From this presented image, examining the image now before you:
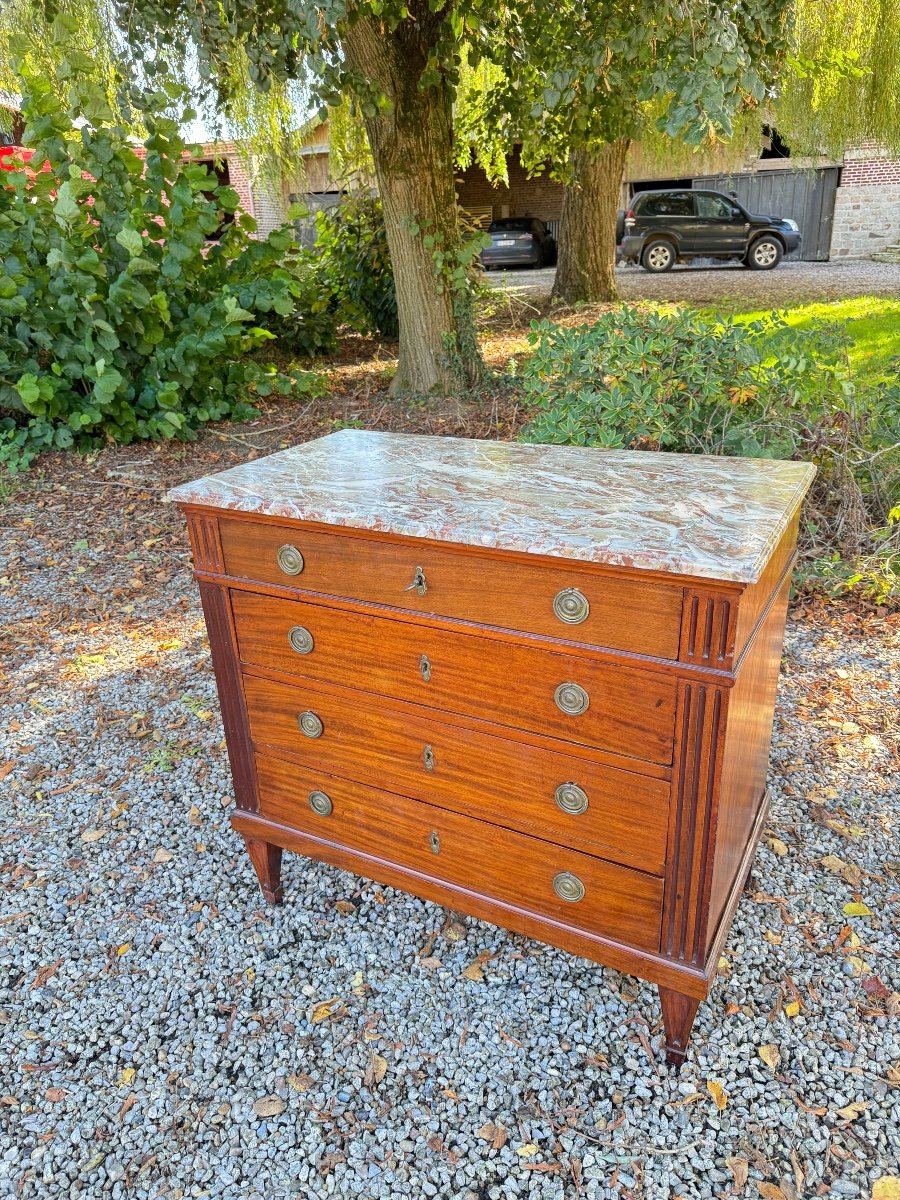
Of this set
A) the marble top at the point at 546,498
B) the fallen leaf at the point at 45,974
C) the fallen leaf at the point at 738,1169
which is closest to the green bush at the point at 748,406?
the marble top at the point at 546,498

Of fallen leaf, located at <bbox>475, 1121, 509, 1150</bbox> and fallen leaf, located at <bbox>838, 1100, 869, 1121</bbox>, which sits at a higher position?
fallen leaf, located at <bbox>838, 1100, 869, 1121</bbox>

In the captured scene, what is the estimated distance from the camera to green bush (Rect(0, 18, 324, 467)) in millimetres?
5160

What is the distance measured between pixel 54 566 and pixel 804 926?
167 inches

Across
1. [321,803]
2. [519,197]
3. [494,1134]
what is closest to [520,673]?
[321,803]

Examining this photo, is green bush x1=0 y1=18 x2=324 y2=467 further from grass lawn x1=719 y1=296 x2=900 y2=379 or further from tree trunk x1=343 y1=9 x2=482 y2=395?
grass lawn x1=719 y1=296 x2=900 y2=379

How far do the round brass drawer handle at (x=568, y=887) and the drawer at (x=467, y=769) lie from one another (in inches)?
3.2

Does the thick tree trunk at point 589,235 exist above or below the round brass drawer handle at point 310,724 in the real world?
above

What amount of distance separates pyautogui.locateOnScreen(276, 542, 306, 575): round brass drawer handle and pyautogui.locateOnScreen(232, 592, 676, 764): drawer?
3.7 inches

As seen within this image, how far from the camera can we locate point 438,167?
6105mm

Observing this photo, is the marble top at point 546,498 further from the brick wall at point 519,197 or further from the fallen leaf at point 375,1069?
the brick wall at point 519,197

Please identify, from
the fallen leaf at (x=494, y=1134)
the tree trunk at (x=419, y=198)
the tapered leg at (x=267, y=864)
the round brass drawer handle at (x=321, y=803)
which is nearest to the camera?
the fallen leaf at (x=494, y=1134)

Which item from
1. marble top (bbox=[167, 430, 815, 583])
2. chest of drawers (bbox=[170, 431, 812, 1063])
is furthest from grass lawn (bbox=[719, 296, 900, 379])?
chest of drawers (bbox=[170, 431, 812, 1063])

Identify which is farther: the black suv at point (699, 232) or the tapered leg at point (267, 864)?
the black suv at point (699, 232)

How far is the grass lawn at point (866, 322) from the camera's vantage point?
19.0 ft
